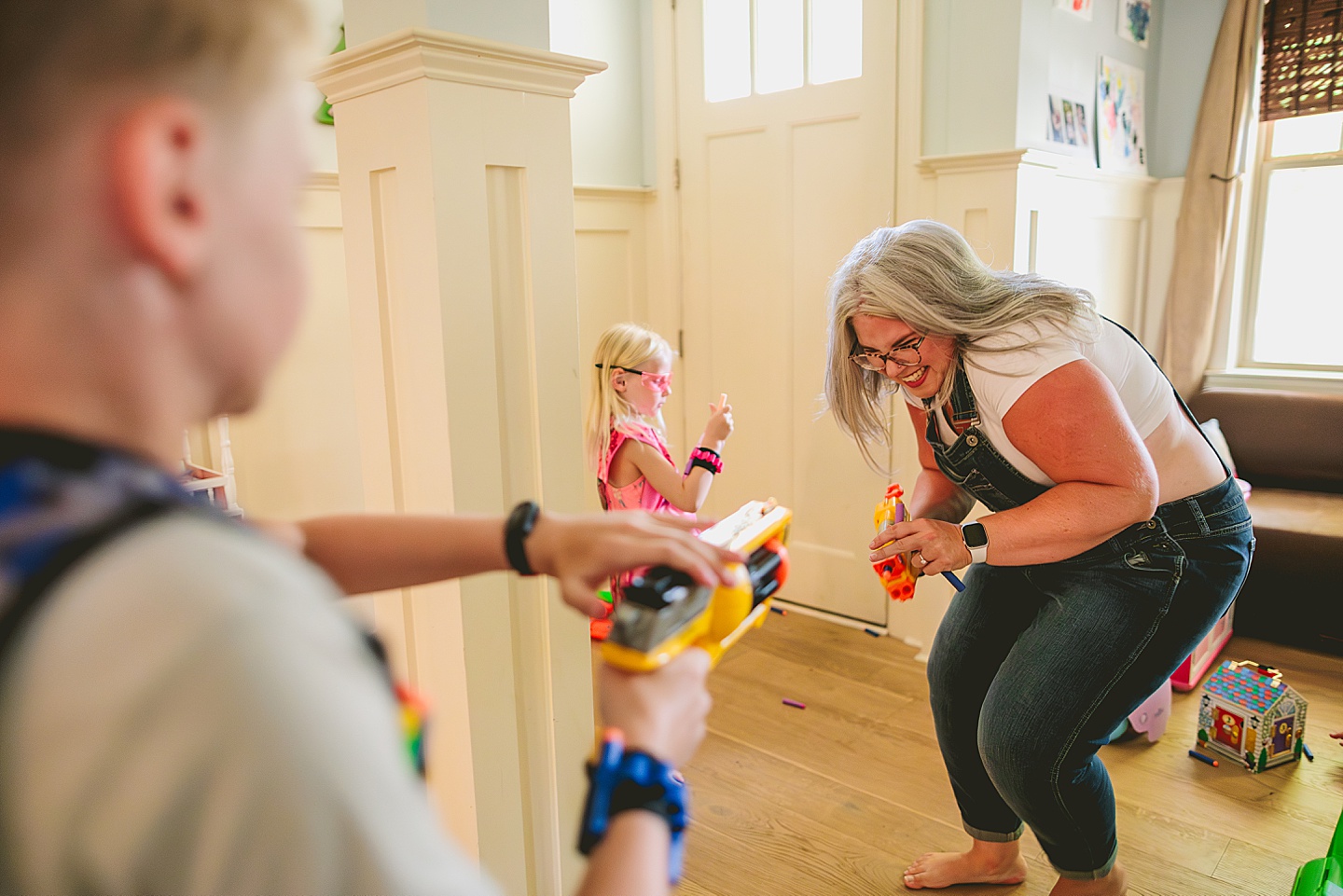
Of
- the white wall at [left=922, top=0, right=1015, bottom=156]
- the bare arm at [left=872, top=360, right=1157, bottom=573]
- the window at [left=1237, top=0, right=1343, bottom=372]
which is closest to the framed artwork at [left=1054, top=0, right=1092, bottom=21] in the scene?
the white wall at [left=922, top=0, right=1015, bottom=156]

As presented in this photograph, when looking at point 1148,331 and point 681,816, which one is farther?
point 1148,331

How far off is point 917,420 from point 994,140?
138 cm

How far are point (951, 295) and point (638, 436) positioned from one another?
1.07 m

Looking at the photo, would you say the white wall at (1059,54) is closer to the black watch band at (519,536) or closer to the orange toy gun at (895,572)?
the orange toy gun at (895,572)

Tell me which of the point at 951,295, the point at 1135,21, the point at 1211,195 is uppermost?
the point at 1135,21

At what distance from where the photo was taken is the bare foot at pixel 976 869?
78.7 inches

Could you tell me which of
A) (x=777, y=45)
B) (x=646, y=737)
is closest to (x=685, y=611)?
(x=646, y=737)

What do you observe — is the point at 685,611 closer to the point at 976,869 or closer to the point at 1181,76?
the point at 976,869

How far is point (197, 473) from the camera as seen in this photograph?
2.77 metres

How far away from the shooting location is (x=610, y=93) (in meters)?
3.70

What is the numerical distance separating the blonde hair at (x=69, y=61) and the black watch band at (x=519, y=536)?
0.42 meters

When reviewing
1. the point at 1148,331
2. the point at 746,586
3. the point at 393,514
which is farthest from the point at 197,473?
the point at 1148,331

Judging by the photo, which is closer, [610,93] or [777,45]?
[777,45]

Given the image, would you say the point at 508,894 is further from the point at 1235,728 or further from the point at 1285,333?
the point at 1285,333
